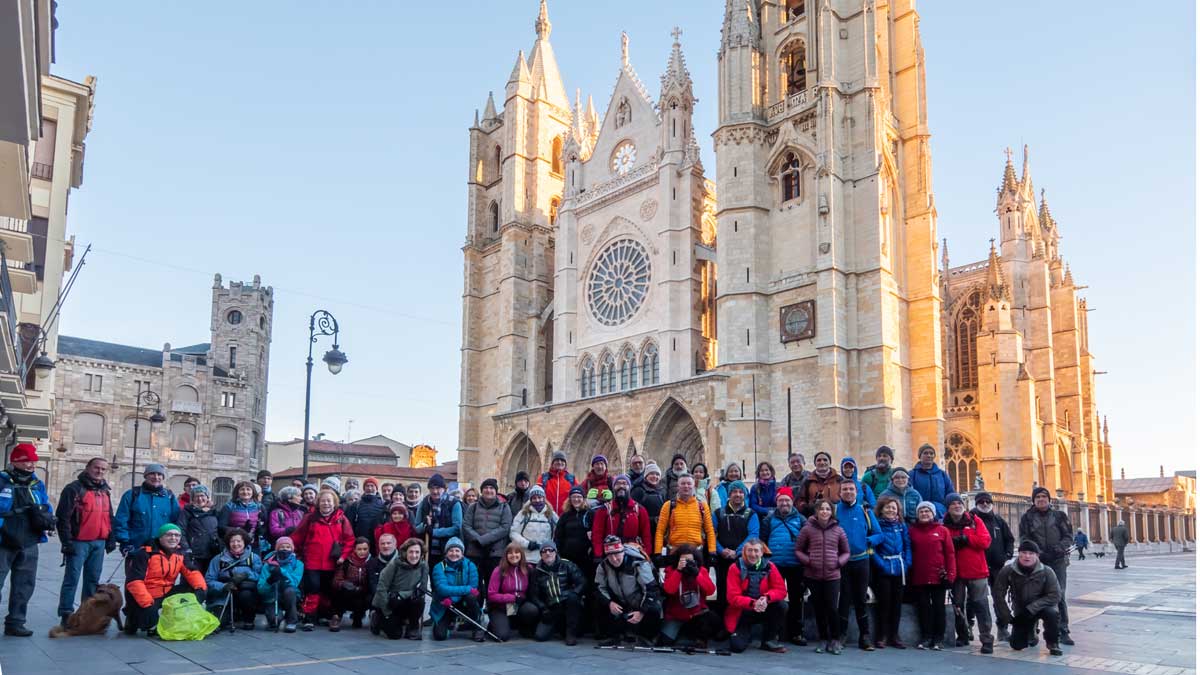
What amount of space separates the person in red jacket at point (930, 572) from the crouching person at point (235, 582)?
20.8 ft

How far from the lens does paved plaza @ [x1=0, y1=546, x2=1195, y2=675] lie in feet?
23.3

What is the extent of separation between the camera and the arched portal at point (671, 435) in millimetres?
31797

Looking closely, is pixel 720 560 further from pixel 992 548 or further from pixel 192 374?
pixel 192 374

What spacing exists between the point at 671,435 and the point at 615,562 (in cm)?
2395

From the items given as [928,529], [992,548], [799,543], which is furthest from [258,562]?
[992,548]

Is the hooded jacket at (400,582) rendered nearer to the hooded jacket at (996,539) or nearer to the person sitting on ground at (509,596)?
the person sitting on ground at (509,596)

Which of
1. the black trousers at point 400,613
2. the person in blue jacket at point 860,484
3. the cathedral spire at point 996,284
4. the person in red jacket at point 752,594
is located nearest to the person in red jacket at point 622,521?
the person in red jacket at point 752,594

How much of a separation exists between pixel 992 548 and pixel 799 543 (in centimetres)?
232

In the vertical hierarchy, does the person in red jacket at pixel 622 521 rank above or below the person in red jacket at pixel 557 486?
below

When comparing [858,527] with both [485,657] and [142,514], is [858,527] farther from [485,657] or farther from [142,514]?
[142,514]

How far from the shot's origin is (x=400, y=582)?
9.00m

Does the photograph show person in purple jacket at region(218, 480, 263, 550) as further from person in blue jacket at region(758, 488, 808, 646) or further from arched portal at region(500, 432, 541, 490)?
arched portal at region(500, 432, 541, 490)

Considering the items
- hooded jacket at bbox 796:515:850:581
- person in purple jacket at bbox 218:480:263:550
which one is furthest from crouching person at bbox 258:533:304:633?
hooded jacket at bbox 796:515:850:581

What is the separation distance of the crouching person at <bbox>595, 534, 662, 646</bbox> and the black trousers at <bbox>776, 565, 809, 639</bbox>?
4.29ft
